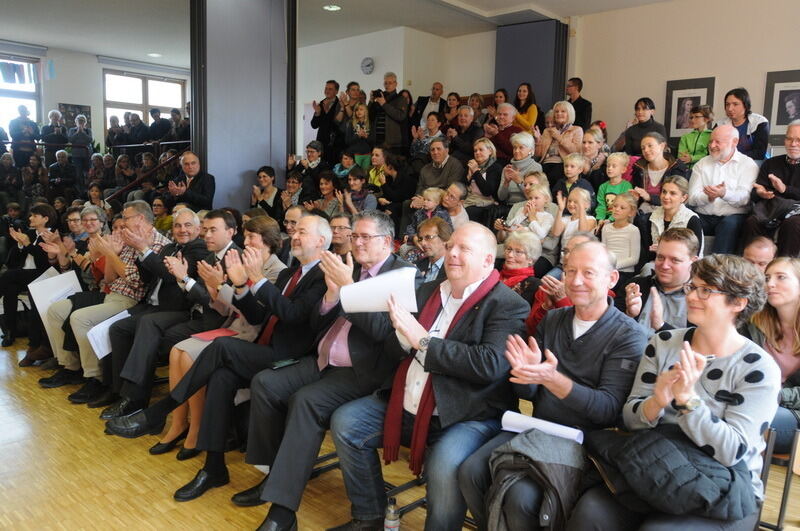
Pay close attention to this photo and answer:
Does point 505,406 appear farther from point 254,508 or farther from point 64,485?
point 64,485

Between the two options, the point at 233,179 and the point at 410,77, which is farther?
the point at 410,77

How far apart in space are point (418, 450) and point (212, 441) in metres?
1.07

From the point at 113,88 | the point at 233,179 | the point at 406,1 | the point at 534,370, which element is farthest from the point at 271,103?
the point at 113,88

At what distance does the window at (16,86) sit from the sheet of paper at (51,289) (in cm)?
991

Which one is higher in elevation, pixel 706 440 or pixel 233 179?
pixel 233 179

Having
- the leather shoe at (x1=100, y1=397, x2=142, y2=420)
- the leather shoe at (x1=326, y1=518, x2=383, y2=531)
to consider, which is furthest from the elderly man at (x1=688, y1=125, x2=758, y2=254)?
the leather shoe at (x1=100, y1=397, x2=142, y2=420)

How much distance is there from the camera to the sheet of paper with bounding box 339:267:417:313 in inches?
85.3

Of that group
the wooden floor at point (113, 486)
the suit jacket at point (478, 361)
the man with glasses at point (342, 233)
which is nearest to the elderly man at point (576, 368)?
the suit jacket at point (478, 361)

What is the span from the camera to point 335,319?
2.74 m

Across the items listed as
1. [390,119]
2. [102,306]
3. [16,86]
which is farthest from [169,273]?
[16,86]

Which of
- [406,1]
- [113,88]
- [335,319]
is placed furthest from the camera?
[113,88]

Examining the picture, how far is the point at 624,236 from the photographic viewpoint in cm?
399

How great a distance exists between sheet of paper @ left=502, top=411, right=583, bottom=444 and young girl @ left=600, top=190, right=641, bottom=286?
2233 mm

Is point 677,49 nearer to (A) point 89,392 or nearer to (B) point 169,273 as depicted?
(B) point 169,273
